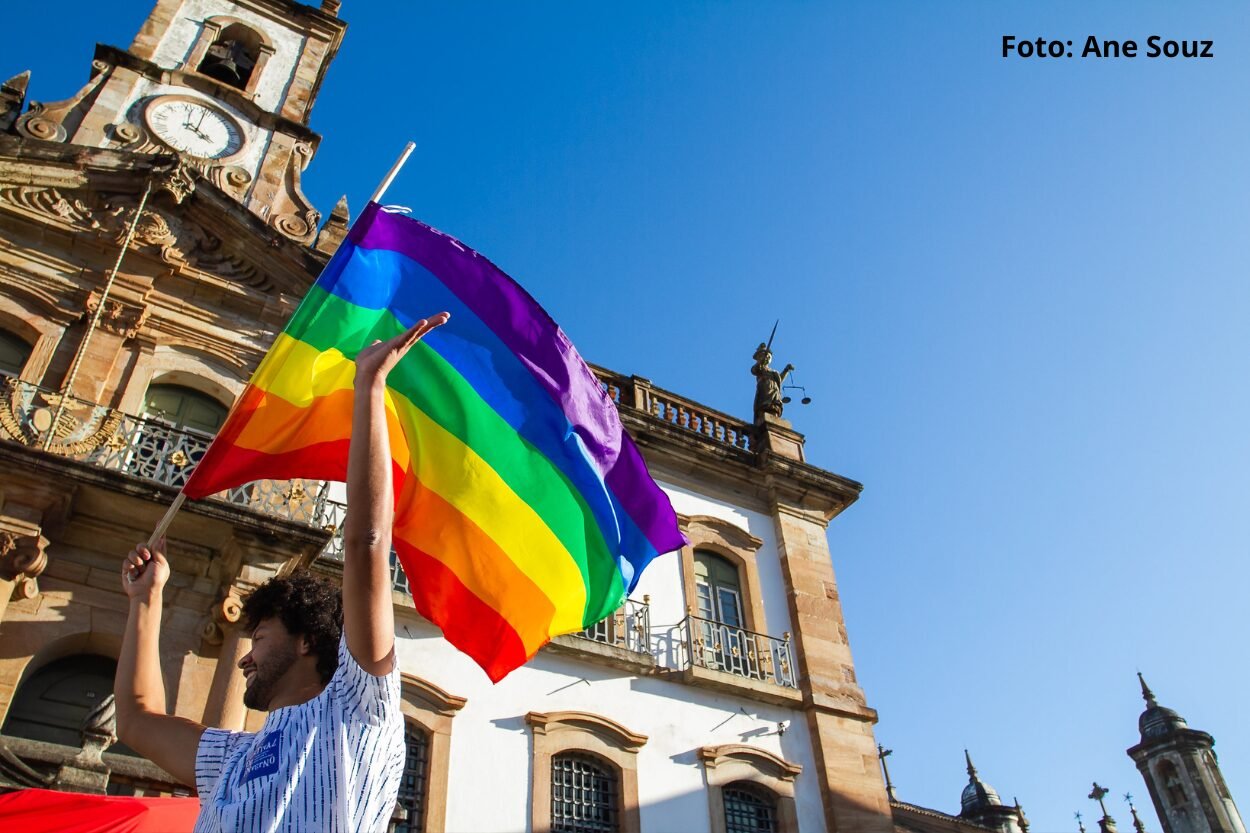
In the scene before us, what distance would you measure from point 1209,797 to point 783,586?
32.9 metres

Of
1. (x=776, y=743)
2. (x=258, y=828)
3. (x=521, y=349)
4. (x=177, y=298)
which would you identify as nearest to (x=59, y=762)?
(x=521, y=349)

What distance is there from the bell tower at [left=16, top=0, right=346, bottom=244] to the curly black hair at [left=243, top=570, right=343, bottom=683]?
12842mm

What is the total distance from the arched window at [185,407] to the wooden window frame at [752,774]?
8172 mm

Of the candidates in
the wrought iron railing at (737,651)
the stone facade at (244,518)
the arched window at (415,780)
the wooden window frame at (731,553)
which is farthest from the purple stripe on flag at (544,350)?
the wooden window frame at (731,553)

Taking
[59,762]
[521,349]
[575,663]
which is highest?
[575,663]

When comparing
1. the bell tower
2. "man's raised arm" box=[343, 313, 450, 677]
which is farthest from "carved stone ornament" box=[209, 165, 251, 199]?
"man's raised arm" box=[343, 313, 450, 677]

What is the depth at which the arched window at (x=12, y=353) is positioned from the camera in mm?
11766

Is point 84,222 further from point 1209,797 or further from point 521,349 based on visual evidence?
point 1209,797

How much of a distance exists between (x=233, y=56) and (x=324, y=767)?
64.9 ft

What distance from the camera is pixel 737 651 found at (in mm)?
14719

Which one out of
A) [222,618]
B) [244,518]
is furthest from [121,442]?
[222,618]

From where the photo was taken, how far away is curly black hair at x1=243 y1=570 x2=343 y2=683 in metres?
2.89

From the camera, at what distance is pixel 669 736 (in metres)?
13.1

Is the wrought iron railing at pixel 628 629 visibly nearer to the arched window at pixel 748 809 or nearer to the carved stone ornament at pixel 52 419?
the arched window at pixel 748 809
